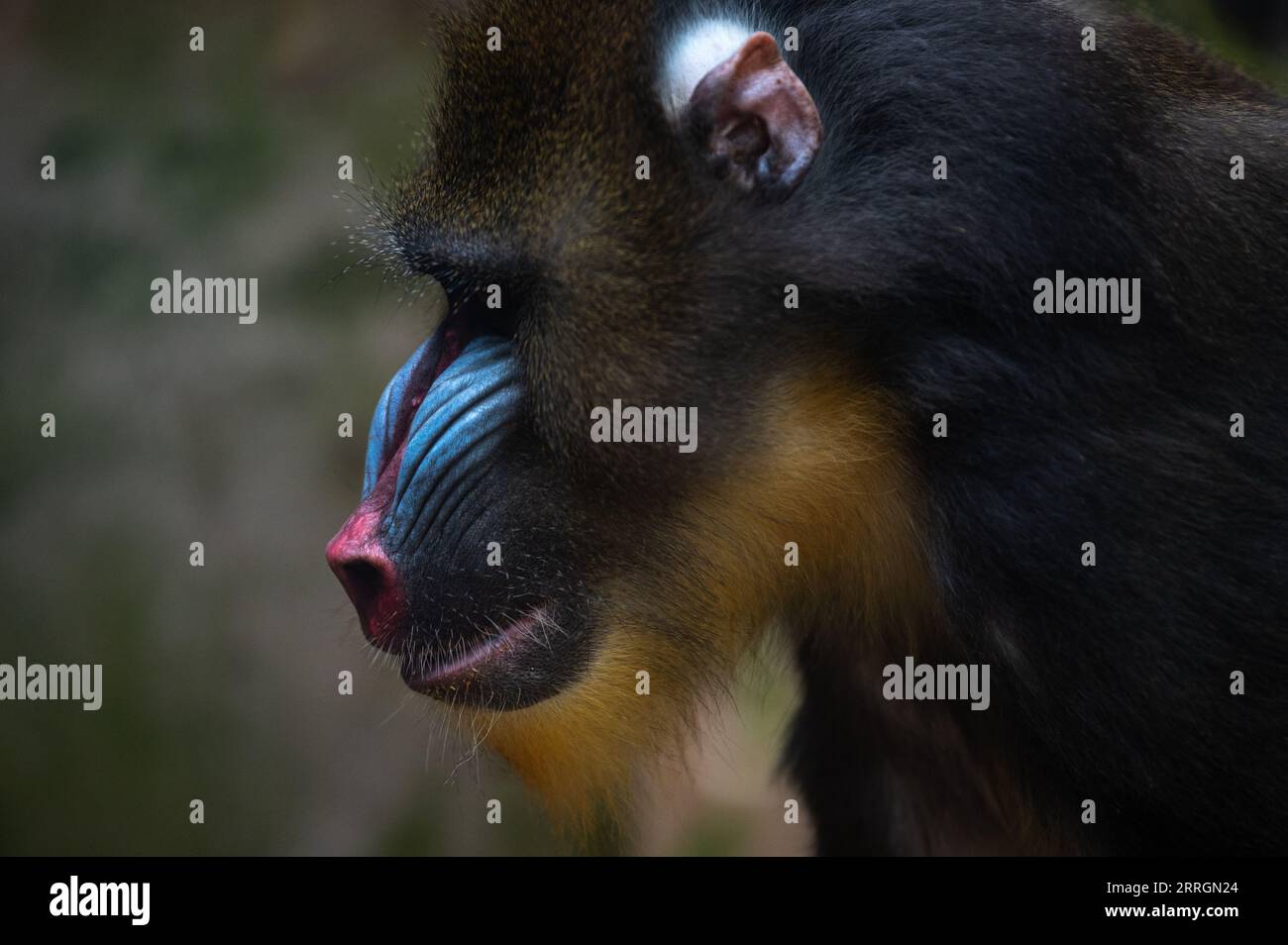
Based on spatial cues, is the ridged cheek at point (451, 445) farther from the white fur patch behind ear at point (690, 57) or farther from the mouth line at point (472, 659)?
the white fur patch behind ear at point (690, 57)

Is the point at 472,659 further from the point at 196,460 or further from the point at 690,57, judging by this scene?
the point at 196,460

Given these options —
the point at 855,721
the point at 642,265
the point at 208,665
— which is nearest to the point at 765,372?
the point at 642,265

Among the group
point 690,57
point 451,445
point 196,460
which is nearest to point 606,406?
point 451,445

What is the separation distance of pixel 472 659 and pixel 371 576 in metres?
0.32

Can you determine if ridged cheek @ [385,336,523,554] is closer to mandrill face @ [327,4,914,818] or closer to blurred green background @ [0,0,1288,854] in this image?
mandrill face @ [327,4,914,818]

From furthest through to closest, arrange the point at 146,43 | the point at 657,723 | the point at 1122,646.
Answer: the point at 146,43 < the point at 657,723 < the point at 1122,646

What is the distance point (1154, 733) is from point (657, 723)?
1.21m

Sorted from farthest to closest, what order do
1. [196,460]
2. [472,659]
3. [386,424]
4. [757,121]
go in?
[196,460]
[386,424]
[472,659]
[757,121]

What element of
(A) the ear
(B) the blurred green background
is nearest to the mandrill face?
(A) the ear

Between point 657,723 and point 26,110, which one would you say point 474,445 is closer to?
point 657,723

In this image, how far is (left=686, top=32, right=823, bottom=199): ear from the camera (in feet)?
10.6

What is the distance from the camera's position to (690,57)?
133 inches

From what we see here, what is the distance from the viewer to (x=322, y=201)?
7.99m

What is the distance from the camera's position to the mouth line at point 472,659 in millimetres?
3428
